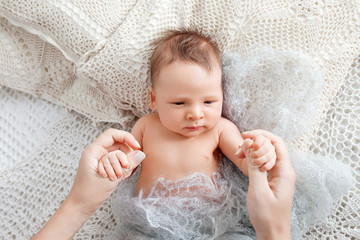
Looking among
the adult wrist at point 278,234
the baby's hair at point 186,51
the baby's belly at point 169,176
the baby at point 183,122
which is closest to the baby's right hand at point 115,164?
the baby at point 183,122

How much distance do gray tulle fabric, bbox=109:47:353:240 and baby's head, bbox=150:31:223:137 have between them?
0.40ft

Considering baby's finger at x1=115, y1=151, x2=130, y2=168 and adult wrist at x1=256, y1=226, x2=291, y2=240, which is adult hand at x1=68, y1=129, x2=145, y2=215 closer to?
baby's finger at x1=115, y1=151, x2=130, y2=168

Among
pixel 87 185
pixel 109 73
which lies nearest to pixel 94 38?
pixel 109 73

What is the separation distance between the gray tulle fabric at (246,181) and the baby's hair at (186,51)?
11 centimetres

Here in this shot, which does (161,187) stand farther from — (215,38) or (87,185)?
(215,38)

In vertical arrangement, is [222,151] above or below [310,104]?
below

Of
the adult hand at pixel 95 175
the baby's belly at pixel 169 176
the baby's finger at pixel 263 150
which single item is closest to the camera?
the baby's finger at pixel 263 150

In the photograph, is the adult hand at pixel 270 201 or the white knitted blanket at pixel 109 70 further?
the white knitted blanket at pixel 109 70

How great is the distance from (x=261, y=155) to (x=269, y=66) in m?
0.39

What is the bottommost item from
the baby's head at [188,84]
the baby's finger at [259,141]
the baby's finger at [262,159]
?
the baby's finger at [262,159]

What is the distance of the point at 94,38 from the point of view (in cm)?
147

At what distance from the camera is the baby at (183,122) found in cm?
126

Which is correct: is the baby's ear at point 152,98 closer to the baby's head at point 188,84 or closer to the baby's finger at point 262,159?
the baby's head at point 188,84

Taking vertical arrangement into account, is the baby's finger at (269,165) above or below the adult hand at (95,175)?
above
